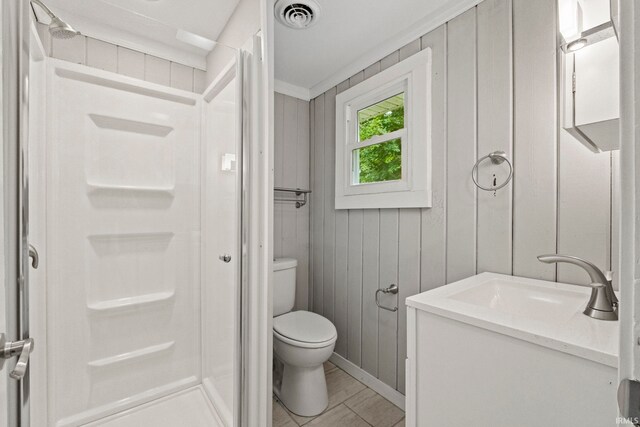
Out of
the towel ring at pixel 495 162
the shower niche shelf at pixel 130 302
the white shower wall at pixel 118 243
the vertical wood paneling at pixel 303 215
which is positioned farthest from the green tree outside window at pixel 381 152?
the shower niche shelf at pixel 130 302

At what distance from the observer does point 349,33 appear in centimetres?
173

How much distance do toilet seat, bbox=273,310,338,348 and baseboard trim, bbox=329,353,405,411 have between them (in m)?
0.45

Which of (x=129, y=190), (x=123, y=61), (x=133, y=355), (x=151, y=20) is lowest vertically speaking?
(x=133, y=355)

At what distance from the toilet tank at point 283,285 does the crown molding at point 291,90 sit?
1397mm

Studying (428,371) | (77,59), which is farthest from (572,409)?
(77,59)

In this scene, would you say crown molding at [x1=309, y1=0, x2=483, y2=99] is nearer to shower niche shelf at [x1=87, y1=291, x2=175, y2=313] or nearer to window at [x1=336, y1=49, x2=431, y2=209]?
window at [x1=336, y1=49, x2=431, y2=209]

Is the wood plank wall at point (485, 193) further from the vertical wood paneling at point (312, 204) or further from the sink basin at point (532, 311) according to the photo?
the vertical wood paneling at point (312, 204)

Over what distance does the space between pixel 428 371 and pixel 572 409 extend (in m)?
0.36

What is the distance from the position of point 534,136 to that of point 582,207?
347 mm

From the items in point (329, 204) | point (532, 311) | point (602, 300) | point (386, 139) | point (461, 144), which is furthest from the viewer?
point (329, 204)

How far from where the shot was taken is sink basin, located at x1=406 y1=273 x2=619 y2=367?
0.64 m

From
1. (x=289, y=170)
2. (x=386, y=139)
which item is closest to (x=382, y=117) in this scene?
(x=386, y=139)

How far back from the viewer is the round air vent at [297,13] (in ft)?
4.91

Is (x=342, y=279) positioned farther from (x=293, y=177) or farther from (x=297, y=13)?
(x=297, y=13)
